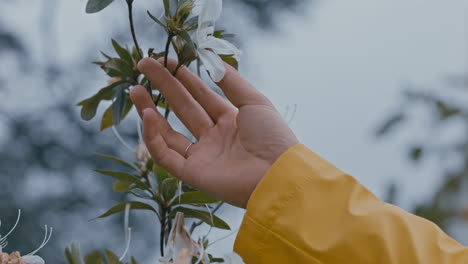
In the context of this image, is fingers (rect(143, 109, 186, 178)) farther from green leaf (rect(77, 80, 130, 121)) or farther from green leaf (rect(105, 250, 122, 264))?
green leaf (rect(105, 250, 122, 264))

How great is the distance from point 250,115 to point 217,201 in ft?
0.41

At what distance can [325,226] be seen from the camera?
0.86 meters

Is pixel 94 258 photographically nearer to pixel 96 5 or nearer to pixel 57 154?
pixel 96 5

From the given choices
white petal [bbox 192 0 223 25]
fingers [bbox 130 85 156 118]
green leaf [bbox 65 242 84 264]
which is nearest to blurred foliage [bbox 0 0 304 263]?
fingers [bbox 130 85 156 118]

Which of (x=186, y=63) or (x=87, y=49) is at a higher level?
(x=186, y=63)

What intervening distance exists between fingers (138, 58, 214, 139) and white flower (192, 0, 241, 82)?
0.08m

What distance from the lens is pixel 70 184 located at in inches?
135

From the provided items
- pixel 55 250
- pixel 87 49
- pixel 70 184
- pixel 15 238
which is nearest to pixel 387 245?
pixel 15 238

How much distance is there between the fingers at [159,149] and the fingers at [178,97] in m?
0.04

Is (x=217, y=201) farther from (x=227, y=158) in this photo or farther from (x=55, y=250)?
(x=55, y=250)

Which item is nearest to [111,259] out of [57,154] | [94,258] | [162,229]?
[94,258]

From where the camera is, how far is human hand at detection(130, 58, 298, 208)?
95 centimetres

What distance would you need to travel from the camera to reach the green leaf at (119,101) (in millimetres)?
987

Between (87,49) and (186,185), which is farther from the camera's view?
(87,49)
